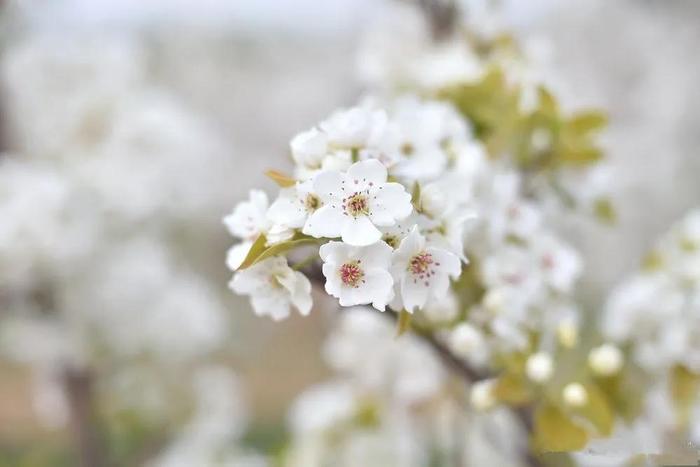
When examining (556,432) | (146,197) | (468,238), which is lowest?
(556,432)

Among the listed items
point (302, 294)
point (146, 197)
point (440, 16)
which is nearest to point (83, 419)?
point (146, 197)

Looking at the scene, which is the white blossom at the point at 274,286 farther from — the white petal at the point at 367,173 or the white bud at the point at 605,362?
the white bud at the point at 605,362

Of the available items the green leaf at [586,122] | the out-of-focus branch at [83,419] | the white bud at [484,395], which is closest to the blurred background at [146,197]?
the out-of-focus branch at [83,419]

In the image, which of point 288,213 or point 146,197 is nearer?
point 288,213

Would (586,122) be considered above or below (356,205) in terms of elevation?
above

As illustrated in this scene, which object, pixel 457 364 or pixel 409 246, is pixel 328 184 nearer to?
pixel 409 246

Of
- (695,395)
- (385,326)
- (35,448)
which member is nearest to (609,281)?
(385,326)

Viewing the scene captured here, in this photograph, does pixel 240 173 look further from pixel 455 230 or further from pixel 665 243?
pixel 455 230
